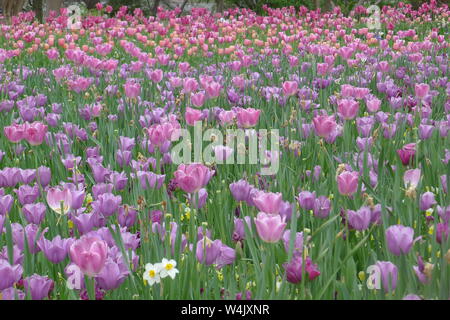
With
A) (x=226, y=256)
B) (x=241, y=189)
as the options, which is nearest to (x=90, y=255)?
(x=226, y=256)

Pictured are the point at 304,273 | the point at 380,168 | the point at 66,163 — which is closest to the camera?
the point at 304,273

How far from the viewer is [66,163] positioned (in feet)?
9.58

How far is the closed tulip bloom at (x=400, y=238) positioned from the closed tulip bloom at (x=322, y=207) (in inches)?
19.5

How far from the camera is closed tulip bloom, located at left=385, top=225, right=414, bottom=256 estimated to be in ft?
5.44

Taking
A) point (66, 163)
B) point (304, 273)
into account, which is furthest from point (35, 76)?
point (304, 273)

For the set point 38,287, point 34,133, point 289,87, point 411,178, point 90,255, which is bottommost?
point 38,287

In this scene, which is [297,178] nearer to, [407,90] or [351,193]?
[351,193]

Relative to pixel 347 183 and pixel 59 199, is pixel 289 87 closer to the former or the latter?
pixel 347 183

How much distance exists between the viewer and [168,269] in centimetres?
170

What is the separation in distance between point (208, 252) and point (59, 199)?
660 mm

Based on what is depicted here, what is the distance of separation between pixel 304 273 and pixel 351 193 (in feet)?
2.11

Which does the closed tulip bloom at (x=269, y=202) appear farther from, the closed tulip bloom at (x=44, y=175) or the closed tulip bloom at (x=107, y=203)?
the closed tulip bloom at (x=44, y=175)

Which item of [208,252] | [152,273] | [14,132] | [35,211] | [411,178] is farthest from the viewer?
[14,132]

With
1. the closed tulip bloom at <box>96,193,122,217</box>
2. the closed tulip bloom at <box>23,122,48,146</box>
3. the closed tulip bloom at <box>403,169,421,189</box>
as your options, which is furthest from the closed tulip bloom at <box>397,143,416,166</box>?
the closed tulip bloom at <box>23,122,48,146</box>
